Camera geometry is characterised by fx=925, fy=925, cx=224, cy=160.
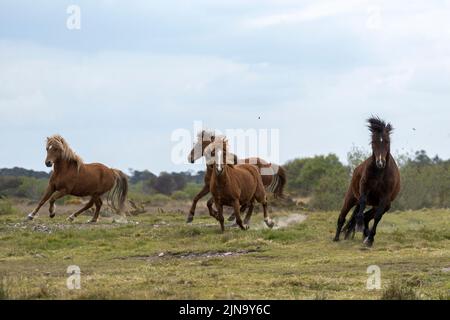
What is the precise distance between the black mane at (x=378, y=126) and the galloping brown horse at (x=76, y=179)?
9.07 metres

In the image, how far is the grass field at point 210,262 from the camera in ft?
37.3

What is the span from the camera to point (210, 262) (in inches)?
631

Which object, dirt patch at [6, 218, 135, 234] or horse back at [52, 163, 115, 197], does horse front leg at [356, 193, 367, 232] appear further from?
horse back at [52, 163, 115, 197]

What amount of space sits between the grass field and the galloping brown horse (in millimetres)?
857

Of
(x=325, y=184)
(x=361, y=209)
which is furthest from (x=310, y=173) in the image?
(x=361, y=209)

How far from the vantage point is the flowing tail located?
2698 centimetres

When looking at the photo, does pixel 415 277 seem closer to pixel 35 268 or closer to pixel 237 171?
pixel 35 268

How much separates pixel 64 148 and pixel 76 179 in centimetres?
111

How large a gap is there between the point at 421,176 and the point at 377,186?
29.6m

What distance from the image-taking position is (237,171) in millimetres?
21703

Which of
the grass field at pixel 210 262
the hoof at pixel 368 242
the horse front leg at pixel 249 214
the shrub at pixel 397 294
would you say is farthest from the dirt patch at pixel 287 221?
the shrub at pixel 397 294

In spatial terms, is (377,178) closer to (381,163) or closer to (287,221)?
(381,163)

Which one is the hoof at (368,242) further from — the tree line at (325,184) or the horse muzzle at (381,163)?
the tree line at (325,184)
